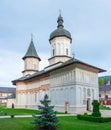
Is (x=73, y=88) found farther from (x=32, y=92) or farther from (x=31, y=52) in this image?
(x=31, y=52)

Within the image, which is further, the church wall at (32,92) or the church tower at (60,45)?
the church wall at (32,92)

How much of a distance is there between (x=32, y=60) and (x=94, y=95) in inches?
940

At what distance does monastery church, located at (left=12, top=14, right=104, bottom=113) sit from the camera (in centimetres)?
3092

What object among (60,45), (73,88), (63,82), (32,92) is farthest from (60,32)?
(32,92)

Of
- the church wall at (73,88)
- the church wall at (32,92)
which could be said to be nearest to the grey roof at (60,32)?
the church wall at (73,88)

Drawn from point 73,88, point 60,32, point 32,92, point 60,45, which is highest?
point 60,32

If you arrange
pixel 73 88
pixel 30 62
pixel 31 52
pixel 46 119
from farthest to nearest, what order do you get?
pixel 31 52
pixel 30 62
pixel 73 88
pixel 46 119

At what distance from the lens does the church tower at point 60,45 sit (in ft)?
131

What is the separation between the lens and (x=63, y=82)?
33375 mm

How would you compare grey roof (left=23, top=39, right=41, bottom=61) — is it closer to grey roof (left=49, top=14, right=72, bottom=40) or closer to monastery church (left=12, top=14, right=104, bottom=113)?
monastery church (left=12, top=14, right=104, bottom=113)

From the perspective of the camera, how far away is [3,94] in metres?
94.8

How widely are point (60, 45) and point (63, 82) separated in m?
9.72

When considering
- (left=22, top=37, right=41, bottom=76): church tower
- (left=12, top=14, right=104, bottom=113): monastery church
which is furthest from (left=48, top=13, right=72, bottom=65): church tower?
(left=22, top=37, right=41, bottom=76): church tower

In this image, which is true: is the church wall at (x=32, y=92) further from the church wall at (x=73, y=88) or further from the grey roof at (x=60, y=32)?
the grey roof at (x=60, y=32)
